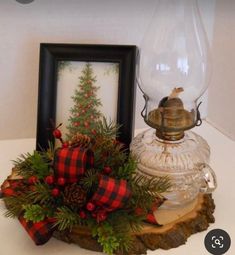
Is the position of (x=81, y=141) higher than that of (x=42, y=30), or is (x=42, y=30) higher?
(x=42, y=30)

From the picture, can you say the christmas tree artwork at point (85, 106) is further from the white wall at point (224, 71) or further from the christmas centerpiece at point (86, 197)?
the white wall at point (224, 71)

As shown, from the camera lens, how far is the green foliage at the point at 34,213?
1.73 ft

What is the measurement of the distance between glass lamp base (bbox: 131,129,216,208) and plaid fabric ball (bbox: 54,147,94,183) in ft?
0.38

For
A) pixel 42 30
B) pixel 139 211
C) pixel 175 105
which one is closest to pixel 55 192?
pixel 139 211

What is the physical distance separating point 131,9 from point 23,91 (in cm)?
31

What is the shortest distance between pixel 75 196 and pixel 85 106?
0.86ft

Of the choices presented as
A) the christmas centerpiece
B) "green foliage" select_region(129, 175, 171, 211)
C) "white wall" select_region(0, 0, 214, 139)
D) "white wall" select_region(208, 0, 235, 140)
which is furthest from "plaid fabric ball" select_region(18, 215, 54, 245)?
"white wall" select_region(208, 0, 235, 140)

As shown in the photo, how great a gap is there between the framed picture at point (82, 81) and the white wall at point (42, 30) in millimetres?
126

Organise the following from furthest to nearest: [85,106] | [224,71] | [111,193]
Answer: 1. [224,71]
2. [85,106]
3. [111,193]

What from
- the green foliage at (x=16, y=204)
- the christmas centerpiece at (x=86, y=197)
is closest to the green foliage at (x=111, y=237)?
the christmas centerpiece at (x=86, y=197)

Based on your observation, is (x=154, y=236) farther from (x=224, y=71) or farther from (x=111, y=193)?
(x=224, y=71)

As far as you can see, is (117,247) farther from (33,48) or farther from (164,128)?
(33,48)

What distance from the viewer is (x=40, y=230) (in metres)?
0.54

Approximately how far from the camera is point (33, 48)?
2.84 feet
